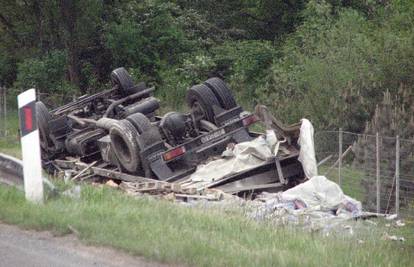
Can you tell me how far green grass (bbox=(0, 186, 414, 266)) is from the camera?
234 inches

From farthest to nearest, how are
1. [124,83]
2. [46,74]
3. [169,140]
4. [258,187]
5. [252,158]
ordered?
[46,74], [124,83], [169,140], [252,158], [258,187]

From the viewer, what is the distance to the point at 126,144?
1307cm

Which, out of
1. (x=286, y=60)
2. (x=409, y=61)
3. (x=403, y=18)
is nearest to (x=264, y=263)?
(x=409, y=61)

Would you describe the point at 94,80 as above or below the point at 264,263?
Result: above

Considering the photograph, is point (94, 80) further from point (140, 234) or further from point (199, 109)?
point (140, 234)

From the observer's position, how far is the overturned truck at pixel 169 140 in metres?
12.7

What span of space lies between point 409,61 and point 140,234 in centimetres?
1217

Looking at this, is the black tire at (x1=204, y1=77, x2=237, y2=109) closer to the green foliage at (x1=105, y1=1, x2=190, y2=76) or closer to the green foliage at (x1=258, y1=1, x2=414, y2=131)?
the green foliage at (x1=258, y1=1, x2=414, y2=131)

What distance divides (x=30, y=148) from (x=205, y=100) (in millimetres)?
6501

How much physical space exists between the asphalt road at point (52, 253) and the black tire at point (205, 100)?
7522 millimetres

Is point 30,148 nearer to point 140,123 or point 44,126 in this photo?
point 140,123

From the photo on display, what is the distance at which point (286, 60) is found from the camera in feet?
72.6

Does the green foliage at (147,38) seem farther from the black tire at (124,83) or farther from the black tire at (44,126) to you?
the black tire at (44,126)

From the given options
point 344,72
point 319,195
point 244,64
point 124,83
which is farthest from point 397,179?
point 244,64
